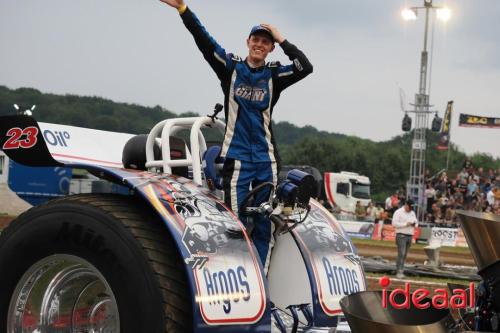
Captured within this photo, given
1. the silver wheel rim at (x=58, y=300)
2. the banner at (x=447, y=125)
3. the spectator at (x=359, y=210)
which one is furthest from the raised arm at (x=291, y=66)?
the banner at (x=447, y=125)

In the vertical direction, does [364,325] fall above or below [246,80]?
below

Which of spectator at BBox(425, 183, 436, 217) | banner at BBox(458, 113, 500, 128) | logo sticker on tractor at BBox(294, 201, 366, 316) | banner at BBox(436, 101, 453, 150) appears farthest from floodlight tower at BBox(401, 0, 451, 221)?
logo sticker on tractor at BBox(294, 201, 366, 316)

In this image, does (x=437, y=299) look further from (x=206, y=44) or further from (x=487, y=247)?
(x=206, y=44)

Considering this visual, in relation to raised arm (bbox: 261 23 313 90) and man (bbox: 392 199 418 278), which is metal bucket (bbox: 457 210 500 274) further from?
man (bbox: 392 199 418 278)

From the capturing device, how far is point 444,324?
2451 mm

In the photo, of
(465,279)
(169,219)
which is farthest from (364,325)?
(465,279)

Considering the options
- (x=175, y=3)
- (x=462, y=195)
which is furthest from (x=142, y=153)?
(x=462, y=195)

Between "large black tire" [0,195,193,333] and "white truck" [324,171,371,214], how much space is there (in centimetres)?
3338

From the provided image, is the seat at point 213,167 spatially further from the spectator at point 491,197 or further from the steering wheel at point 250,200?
the spectator at point 491,197

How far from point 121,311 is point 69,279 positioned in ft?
1.52

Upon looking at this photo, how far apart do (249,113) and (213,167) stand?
38 centimetres

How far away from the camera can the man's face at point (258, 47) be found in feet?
12.2

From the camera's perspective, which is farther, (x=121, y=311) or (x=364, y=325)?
(x=121, y=311)

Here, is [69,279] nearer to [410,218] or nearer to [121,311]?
[121,311]
